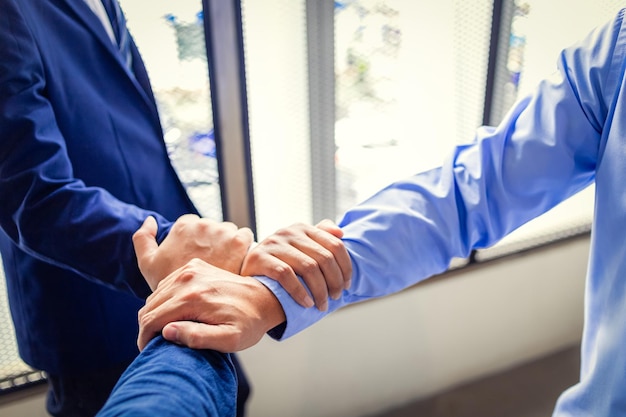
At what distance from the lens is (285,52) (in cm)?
126

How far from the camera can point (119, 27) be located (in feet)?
3.07

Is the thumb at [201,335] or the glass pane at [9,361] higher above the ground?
the thumb at [201,335]

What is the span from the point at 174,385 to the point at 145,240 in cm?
38

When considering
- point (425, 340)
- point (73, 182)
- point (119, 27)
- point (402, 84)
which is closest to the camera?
point (73, 182)

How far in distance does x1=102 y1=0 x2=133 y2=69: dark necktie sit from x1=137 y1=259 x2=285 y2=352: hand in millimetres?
491

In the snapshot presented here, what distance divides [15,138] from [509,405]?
1.83 m

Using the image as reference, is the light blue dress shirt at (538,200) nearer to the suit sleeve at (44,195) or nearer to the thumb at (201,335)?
the thumb at (201,335)

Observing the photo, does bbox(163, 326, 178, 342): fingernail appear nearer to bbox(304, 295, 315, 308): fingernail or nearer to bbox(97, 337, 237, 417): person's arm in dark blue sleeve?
bbox(97, 337, 237, 417): person's arm in dark blue sleeve

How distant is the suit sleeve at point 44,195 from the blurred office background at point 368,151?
1.36ft

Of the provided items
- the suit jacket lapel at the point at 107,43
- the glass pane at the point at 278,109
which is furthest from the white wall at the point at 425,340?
the suit jacket lapel at the point at 107,43

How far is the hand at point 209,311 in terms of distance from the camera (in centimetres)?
57

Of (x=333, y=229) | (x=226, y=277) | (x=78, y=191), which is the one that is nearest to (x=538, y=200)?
(x=333, y=229)

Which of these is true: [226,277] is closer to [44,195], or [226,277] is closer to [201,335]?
[201,335]

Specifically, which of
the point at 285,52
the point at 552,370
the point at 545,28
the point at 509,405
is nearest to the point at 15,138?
the point at 285,52
